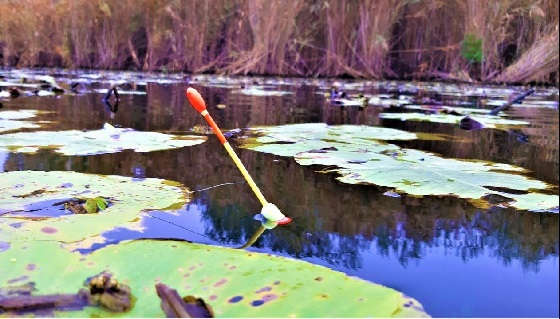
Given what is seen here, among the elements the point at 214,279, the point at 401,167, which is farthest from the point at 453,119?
the point at 214,279

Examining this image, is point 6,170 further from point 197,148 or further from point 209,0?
point 209,0

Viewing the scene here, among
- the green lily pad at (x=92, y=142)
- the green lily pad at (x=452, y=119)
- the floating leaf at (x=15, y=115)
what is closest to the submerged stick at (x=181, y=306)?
the green lily pad at (x=92, y=142)

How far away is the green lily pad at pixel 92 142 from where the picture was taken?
1.99 metres

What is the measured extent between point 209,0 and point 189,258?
9.52 m

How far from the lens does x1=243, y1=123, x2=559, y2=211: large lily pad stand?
5.08ft

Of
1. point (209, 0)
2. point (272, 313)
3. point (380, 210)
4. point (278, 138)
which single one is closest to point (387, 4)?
point (209, 0)

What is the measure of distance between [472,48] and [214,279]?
915cm

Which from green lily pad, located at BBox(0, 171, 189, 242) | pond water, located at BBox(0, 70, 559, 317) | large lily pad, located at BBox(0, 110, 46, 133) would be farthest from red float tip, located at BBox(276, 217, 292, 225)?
large lily pad, located at BBox(0, 110, 46, 133)

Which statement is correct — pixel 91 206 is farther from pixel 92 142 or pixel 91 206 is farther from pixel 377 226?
pixel 92 142

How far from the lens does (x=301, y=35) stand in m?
9.83

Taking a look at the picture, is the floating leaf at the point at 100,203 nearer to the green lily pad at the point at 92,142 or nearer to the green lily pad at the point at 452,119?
the green lily pad at the point at 92,142

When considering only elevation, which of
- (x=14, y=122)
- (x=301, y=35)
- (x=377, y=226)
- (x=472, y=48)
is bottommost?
(x=377, y=226)

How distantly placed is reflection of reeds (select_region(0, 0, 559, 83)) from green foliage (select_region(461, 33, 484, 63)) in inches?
2.0

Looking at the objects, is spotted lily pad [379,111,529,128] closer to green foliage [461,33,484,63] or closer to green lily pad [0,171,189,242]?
green lily pad [0,171,189,242]
